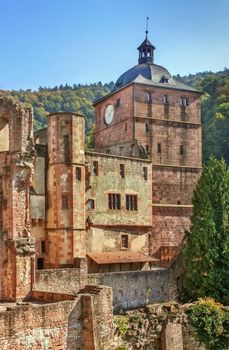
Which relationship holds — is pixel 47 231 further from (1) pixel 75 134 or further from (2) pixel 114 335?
(2) pixel 114 335

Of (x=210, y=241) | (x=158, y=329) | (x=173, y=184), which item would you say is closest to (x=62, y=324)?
(x=158, y=329)

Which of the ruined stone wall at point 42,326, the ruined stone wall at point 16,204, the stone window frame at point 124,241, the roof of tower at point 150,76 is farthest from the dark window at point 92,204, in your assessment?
the ruined stone wall at point 42,326

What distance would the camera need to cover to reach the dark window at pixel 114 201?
1436 inches

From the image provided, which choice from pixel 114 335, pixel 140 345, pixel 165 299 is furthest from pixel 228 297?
pixel 114 335

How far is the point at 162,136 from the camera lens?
1679 inches

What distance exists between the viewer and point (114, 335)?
23.7m

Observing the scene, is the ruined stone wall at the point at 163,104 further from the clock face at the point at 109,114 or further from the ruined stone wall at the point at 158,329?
the ruined stone wall at the point at 158,329

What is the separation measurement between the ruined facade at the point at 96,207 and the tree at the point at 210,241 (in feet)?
5.38

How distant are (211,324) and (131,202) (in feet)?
41.7

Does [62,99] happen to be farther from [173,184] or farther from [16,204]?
[16,204]

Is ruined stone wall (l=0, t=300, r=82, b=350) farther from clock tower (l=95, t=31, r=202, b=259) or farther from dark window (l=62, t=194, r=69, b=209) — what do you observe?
clock tower (l=95, t=31, r=202, b=259)

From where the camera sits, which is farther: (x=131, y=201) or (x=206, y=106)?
(x=206, y=106)

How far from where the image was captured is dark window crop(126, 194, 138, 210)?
37469 millimetres

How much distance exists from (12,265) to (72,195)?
25.7ft
